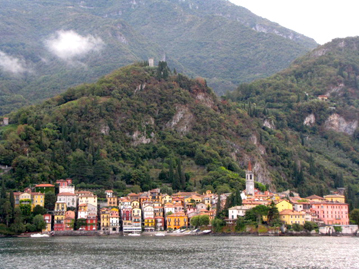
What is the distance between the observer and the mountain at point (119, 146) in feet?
498

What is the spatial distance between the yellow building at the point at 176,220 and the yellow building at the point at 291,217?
21457 millimetres

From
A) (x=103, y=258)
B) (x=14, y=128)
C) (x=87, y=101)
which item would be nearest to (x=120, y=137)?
(x=87, y=101)

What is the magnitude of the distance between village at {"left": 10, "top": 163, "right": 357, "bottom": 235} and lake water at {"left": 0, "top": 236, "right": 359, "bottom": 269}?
27001mm

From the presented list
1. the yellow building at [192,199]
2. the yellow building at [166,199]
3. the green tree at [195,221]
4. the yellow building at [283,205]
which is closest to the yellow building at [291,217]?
the yellow building at [283,205]

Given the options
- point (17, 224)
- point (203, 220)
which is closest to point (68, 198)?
point (17, 224)

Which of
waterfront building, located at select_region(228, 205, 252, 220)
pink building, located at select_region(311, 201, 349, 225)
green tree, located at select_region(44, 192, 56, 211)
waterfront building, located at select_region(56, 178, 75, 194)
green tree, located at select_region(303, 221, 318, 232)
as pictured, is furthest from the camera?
waterfront building, located at select_region(56, 178, 75, 194)

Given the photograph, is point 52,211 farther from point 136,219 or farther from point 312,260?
point 312,260

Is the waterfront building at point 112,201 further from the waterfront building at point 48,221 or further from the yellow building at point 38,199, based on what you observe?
the waterfront building at point 48,221

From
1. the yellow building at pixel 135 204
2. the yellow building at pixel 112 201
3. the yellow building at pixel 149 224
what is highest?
the yellow building at pixel 112 201

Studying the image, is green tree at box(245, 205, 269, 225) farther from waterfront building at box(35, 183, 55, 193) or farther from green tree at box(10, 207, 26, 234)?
waterfront building at box(35, 183, 55, 193)

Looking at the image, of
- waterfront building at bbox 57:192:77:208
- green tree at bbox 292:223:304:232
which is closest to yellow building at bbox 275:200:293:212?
green tree at bbox 292:223:304:232

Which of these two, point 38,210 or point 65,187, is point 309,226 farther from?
point 65,187

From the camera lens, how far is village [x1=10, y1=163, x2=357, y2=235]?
417 feet

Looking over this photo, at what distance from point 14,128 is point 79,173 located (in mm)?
26684
